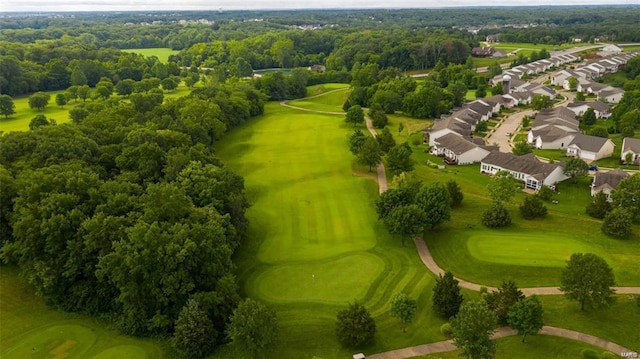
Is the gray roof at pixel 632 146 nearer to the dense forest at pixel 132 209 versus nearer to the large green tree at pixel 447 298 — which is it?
the dense forest at pixel 132 209

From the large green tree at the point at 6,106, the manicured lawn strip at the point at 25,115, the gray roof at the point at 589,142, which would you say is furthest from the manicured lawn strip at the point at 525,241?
the large green tree at the point at 6,106

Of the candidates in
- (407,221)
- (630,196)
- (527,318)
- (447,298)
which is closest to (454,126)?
(630,196)

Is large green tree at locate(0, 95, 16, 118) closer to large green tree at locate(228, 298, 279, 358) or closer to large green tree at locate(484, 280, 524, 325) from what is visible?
large green tree at locate(228, 298, 279, 358)

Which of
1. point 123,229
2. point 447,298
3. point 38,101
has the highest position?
point 123,229

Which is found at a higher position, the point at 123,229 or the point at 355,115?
the point at 123,229

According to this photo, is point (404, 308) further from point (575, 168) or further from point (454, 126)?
point (454, 126)
